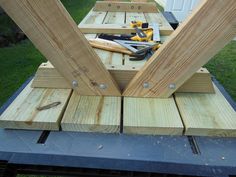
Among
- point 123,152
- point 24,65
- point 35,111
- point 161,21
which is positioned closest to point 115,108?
point 123,152

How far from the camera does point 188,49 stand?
0.99 metres

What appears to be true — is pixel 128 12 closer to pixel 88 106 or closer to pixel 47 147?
pixel 88 106

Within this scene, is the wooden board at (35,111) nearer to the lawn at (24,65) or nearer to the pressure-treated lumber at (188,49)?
the pressure-treated lumber at (188,49)

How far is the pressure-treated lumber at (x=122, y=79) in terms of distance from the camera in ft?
3.83

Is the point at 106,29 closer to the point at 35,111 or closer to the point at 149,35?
the point at 149,35

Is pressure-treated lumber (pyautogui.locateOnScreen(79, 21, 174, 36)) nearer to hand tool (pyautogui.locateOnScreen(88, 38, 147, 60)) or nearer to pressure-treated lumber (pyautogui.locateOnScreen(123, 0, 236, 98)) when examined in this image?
hand tool (pyautogui.locateOnScreen(88, 38, 147, 60))

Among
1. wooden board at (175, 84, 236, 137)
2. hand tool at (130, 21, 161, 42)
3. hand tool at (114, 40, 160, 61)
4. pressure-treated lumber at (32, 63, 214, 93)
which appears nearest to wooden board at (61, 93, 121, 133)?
pressure-treated lumber at (32, 63, 214, 93)

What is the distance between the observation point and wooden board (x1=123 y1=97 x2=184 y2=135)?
37.6 inches

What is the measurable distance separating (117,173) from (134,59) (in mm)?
691

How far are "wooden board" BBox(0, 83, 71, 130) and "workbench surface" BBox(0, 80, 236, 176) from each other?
4 centimetres

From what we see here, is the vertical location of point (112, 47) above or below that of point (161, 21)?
above

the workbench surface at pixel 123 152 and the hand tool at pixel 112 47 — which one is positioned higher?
the workbench surface at pixel 123 152

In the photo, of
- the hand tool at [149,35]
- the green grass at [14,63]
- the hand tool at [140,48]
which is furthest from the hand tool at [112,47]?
the green grass at [14,63]

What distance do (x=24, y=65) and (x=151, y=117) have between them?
3486 mm
